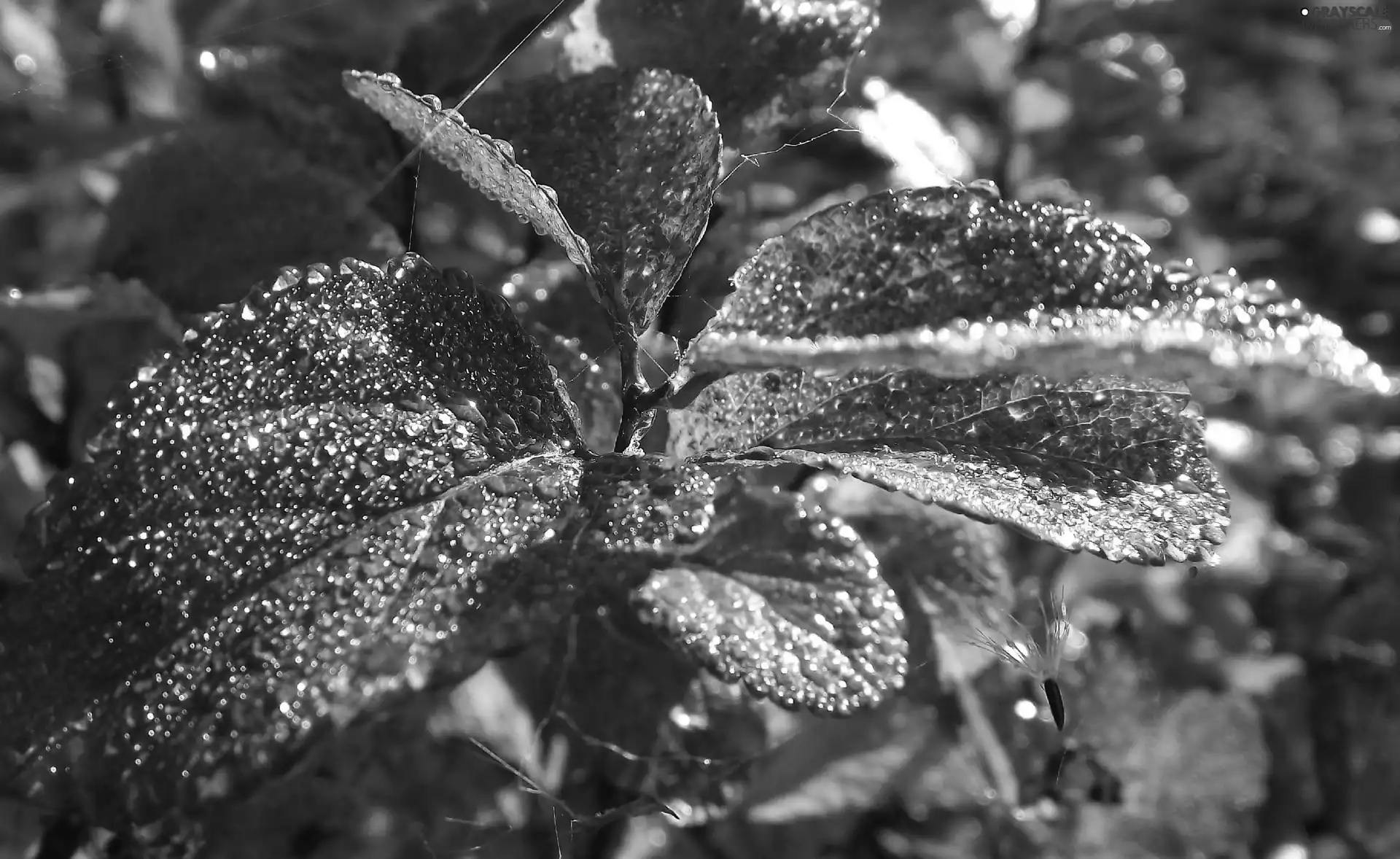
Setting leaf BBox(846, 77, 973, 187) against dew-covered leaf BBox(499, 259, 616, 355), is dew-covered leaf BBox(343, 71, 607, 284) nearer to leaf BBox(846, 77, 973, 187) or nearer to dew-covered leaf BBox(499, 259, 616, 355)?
dew-covered leaf BBox(499, 259, 616, 355)

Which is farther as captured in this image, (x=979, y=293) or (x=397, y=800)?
(x=397, y=800)

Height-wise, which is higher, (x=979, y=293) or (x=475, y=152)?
(x=475, y=152)

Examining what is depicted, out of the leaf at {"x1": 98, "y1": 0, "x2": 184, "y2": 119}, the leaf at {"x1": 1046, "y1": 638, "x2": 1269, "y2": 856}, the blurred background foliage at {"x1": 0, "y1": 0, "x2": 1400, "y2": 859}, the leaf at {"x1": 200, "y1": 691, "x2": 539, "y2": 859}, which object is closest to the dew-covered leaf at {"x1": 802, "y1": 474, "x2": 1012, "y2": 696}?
the blurred background foliage at {"x1": 0, "y1": 0, "x2": 1400, "y2": 859}

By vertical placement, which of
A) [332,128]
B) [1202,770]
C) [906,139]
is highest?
[332,128]

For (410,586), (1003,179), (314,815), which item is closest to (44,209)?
(314,815)

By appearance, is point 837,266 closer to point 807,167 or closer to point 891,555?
point 891,555

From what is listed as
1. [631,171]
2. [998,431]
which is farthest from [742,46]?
[998,431]

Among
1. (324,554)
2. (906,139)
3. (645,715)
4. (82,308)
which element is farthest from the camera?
(906,139)

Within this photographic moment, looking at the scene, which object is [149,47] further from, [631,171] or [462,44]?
[631,171]

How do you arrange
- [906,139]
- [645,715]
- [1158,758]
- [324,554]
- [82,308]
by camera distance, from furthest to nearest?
[906,139] → [1158,758] → [82,308] → [645,715] → [324,554]
